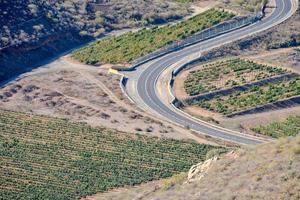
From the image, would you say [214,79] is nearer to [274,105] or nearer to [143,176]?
[274,105]

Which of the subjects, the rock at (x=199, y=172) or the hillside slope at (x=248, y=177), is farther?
the rock at (x=199, y=172)

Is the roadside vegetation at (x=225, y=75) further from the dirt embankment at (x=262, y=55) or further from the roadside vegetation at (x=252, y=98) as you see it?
the roadside vegetation at (x=252, y=98)

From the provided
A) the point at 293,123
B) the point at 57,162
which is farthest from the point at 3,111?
the point at 293,123

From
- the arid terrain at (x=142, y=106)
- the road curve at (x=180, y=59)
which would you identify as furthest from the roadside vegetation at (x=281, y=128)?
the road curve at (x=180, y=59)

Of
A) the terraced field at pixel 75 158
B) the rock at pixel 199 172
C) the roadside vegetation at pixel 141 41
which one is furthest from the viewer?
the roadside vegetation at pixel 141 41

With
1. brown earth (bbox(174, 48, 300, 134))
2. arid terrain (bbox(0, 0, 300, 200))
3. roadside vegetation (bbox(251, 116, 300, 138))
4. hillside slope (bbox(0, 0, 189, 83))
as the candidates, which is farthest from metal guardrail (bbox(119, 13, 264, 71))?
roadside vegetation (bbox(251, 116, 300, 138))

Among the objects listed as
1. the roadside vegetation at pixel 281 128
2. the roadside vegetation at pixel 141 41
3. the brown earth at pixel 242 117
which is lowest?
the roadside vegetation at pixel 281 128

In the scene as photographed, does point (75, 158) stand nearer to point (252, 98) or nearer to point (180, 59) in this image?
point (252, 98)
